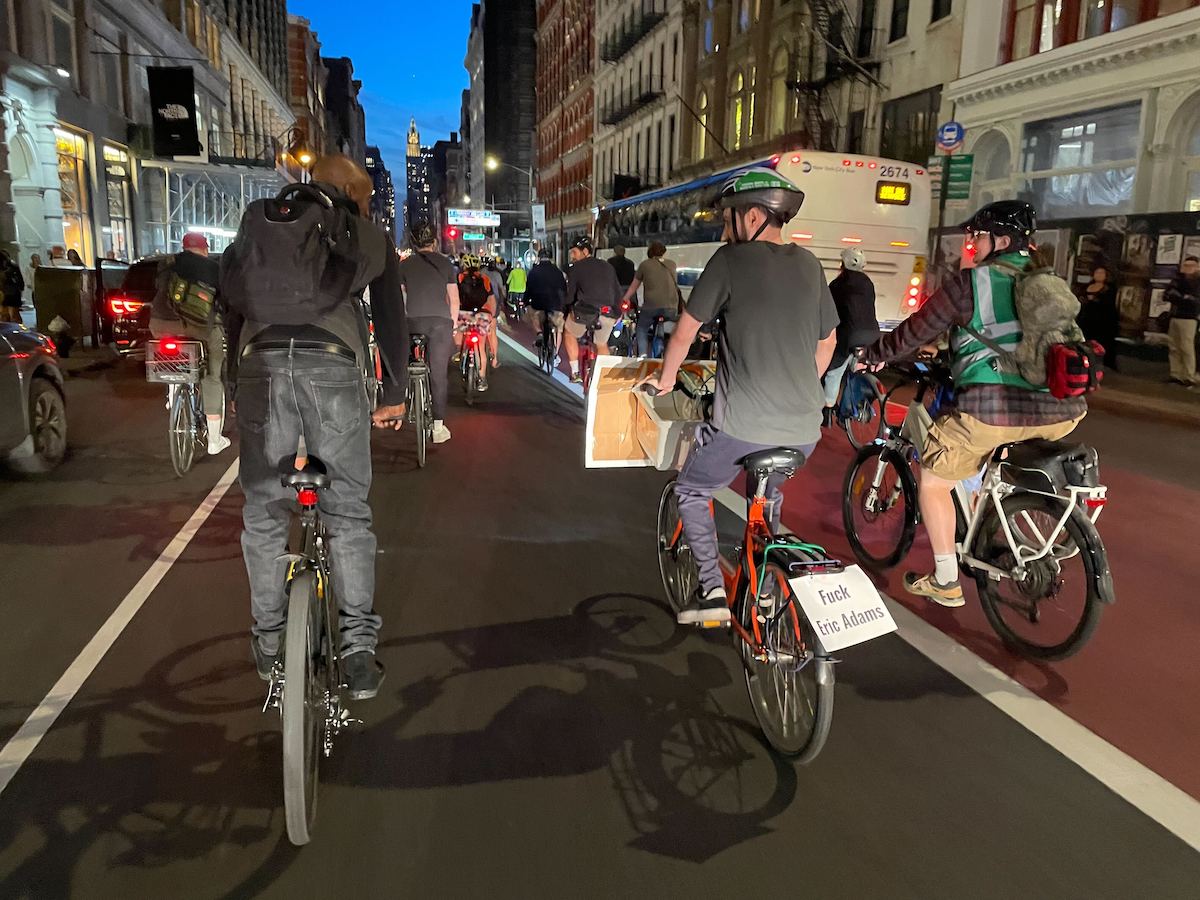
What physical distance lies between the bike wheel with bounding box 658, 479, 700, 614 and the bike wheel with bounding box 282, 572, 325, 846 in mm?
2029

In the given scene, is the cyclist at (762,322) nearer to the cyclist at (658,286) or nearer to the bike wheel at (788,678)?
the bike wheel at (788,678)

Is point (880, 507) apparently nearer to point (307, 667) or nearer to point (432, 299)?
point (307, 667)

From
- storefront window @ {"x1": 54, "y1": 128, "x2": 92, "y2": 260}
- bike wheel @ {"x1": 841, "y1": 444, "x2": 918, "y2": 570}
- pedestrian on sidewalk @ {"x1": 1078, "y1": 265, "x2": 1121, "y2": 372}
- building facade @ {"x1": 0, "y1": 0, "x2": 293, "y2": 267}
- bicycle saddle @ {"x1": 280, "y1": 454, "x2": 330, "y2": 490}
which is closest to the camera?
bicycle saddle @ {"x1": 280, "y1": 454, "x2": 330, "y2": 490}

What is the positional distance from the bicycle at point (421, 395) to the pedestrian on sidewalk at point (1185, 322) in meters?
12.7

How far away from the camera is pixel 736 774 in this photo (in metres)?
3.35

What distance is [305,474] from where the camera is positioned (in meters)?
3.01

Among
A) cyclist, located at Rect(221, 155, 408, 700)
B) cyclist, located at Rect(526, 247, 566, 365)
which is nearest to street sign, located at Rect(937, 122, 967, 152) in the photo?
cyclist, located at Rect(526, 247, 566, 365)

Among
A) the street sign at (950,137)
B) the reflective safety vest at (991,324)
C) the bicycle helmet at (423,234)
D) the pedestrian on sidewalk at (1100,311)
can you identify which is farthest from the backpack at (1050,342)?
the street sign at (950,137)

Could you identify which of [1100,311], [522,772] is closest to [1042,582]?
[522,772]

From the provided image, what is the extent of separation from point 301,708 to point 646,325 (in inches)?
434

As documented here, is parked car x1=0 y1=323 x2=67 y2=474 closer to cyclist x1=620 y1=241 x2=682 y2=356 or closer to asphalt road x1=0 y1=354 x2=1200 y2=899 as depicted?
asphalt road x1=0 y1=354 x2=1200 y2=899

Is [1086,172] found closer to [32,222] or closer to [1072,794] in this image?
[1072,794]

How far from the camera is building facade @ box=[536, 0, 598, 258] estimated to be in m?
66.7

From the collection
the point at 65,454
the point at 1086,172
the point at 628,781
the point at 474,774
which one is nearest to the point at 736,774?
the point at 628,781
